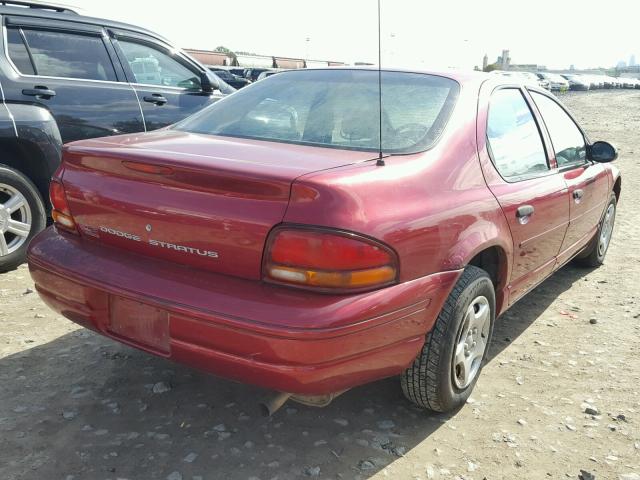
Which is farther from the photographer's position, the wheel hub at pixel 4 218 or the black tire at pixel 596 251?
the black tire at pixel 596 251

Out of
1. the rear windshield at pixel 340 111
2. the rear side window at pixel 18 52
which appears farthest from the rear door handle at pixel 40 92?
the rear windshield at pixel 340 111

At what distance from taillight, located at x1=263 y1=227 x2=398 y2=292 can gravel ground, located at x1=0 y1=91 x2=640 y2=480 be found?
32.7 inches

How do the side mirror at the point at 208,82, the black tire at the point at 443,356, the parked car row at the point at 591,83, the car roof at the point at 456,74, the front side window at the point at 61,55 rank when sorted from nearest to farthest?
the black tire at the point at 443,356 → the car roof at the point at 456,74 → the front side window at the point at 61,55 → the side mirror at the point at 208,82 → the parked car row at the point at 591,83

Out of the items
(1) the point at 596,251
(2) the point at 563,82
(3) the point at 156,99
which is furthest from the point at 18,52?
(2) the point at 563,82

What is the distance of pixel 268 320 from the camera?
2.17 m

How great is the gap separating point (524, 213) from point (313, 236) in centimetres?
149

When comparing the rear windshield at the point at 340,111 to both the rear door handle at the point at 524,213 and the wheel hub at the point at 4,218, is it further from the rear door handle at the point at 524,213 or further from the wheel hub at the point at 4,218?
the wheel hub at the point at 4,218

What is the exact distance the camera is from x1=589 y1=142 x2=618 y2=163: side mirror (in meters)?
4.39

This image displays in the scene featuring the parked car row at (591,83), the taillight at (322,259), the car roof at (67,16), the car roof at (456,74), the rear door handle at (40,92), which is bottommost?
the parked car row at (591,83)

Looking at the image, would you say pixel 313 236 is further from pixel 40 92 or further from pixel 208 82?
pixel 208 82

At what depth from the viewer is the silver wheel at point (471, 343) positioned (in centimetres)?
286

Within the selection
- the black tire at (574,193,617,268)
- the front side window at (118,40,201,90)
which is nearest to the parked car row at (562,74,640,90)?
the black tire at (574,193,617,268)

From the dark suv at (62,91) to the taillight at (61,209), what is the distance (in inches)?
70.1

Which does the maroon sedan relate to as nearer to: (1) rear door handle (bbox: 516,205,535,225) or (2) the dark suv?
(1) rear door handle (bbox: 516,205,535,225)
